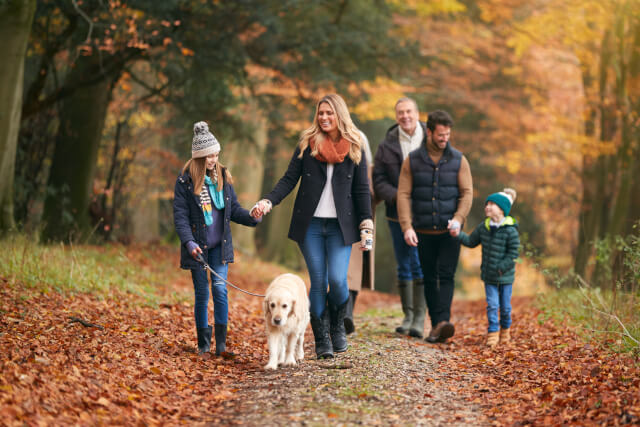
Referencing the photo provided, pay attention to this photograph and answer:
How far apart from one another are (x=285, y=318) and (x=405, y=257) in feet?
9.51

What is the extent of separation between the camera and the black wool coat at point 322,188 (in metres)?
6.38

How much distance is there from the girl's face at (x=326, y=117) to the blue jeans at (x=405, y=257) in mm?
2281

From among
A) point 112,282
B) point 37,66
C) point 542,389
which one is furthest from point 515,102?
point 542,389

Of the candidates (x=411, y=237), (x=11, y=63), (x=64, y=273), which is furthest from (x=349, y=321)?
(x=11, y=63)

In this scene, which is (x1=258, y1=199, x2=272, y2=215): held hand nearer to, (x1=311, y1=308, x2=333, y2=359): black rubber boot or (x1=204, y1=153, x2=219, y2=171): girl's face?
(x1=204, y1=153, x2=219, y2=171): girl's face

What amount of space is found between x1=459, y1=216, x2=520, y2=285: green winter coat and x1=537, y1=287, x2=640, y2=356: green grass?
782 mm

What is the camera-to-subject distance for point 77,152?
13.1 meters

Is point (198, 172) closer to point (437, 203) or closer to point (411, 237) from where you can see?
point (411, 237)

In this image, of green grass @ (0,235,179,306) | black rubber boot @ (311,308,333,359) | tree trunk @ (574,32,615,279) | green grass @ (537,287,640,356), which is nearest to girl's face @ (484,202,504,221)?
green grass @ (537,287,640,356)

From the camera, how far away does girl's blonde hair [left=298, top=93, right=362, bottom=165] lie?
6.37 meters

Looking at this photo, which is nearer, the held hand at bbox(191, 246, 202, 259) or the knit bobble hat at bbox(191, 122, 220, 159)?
the held hand at bbox(191, 246, 202, 259)

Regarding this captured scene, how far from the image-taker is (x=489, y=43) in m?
21.8

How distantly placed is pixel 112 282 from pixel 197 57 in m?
5.09

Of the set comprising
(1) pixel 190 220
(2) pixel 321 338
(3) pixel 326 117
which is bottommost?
(2) pixel 321 338
